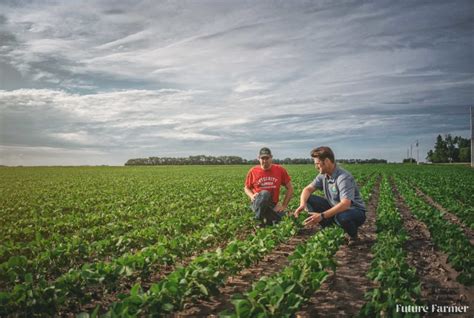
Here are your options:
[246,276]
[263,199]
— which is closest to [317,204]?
[263,199]

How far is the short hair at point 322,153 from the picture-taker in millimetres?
6797

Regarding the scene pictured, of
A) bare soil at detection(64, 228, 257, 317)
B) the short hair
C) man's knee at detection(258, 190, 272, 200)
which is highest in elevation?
the short hair

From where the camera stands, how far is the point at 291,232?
7.70 metres

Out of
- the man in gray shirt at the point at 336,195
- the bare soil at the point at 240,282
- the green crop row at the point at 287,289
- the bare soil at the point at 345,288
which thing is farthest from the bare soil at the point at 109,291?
the man in gray shirt at the point at 336,195

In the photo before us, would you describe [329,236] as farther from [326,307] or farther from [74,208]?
[74,208]

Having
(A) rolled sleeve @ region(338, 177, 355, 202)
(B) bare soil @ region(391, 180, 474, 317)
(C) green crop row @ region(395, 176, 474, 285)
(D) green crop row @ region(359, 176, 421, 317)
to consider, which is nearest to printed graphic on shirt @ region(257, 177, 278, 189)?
(A) rolled sleeve @ region(338, 177, 355, 202)

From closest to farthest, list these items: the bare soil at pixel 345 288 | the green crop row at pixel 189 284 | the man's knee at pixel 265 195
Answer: the green crop row at pixel 189 284
the bare soil at pixel 345 288
the man's knee at pixel 265 195

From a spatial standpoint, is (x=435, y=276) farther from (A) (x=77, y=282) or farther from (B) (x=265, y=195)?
(A) (x=77, y=282)

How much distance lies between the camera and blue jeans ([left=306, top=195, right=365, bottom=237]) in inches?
275

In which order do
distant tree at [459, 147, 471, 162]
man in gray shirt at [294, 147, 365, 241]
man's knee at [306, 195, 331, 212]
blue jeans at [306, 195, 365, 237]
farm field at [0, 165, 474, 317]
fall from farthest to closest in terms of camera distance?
distant tree at [459, 147, 471, 162], man's knee at [306, 195, 331, 212], blue jeans at [306, 195, 365, 237], man in gray shirt at [294, 147, 365, 241], farm field at [0, 165, 474, 317]

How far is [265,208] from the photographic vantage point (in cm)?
835

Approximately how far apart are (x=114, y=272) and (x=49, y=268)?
213cm

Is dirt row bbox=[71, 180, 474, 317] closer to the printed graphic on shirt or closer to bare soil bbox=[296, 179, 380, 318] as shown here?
bare soil bbox=[296, 179, 380, 318]

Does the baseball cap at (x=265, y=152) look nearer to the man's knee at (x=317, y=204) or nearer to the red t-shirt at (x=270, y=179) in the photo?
the red t-shirt at (x=270, y=179)
